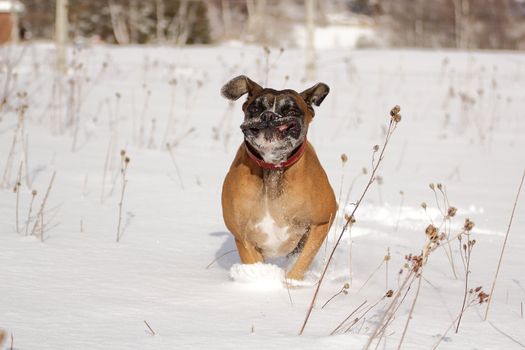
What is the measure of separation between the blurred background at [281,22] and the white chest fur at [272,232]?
944 inches

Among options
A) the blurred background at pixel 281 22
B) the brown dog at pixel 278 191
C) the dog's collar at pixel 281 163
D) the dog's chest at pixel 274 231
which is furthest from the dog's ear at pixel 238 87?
the blurred background at pixel 281 22

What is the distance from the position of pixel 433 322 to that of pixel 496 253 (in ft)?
5.81

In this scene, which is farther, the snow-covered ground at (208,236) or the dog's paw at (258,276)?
the dog's paw at (258,276)

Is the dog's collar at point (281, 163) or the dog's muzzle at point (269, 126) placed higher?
the dog's muzzle at point (269, 126)

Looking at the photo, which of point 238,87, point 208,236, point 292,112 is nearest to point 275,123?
point 292,112

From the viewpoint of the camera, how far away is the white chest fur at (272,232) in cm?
314

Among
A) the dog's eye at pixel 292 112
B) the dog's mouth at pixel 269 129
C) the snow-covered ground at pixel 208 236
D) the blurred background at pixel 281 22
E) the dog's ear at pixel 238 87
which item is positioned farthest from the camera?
the blurred background at pixel 281 22

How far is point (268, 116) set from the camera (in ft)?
9.27

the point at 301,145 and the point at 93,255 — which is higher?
the point at 301,145

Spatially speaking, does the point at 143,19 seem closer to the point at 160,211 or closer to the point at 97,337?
the point at 160,211

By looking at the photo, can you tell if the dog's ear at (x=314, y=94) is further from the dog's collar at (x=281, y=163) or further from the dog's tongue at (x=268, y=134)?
the dog's tongue at (x=268, y=134)

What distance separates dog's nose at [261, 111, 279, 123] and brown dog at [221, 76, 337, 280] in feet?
0.20

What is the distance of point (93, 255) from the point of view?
334cm

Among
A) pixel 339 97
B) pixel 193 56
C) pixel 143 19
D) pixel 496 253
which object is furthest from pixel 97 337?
pixel 143 19
